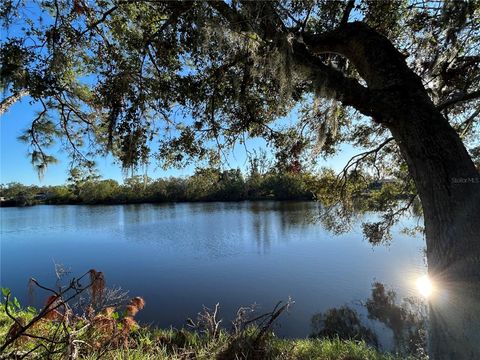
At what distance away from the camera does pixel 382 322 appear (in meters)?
7.35

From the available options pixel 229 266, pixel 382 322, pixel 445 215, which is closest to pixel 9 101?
pixel 445 215

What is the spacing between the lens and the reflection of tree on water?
6.35m

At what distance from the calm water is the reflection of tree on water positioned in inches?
14.7

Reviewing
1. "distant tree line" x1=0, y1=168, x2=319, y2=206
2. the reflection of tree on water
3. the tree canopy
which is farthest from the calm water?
the tree canopy

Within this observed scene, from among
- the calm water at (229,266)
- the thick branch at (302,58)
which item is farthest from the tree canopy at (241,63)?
the calm water at (229,266)

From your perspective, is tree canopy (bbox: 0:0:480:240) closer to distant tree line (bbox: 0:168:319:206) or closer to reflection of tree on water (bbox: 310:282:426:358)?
distant tree line (bbox: 0:168:319:206)

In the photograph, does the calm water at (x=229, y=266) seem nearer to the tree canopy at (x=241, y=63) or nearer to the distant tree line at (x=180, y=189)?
the distant tree line at (x=180, y=189)

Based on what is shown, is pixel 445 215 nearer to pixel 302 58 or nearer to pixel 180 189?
pixel 302 58

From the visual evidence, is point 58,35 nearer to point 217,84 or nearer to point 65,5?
point 65,5

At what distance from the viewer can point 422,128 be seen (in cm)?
185

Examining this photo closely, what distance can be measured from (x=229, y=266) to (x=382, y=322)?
6.44 metres

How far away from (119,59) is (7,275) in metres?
12.7

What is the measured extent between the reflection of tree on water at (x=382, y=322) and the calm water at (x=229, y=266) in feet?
1.22

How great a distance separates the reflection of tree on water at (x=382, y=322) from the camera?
635 centimetres
